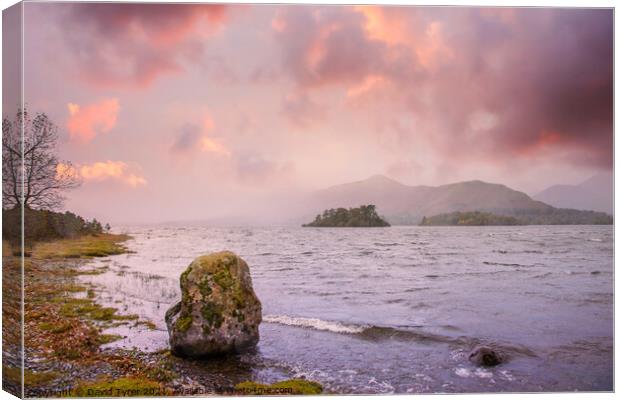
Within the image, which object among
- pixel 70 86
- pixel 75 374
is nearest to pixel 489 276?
pixel 75 374

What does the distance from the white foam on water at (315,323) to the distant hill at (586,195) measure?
501 centimetres

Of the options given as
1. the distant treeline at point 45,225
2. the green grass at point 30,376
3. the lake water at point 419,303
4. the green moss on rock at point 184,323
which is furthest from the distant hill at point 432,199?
the green grass at point 30,376

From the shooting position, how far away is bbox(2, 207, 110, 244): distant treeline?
825 centimetres

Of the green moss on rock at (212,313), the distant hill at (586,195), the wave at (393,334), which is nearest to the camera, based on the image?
the green moss on rock at (212,313)

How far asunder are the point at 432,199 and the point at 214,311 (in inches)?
226

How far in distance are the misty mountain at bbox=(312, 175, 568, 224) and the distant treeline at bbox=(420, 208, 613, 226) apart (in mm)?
95

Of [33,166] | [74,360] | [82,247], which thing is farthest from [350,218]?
[33,166]

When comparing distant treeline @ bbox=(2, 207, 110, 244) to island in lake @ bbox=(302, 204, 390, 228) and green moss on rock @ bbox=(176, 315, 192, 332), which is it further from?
island in lake @ bbox=(302, 204, 390, 228)

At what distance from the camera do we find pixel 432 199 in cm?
1129

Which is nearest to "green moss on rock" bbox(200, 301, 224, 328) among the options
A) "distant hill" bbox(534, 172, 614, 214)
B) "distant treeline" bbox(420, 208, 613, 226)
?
"distant treeline" bbox(420, 208, 613, 226)

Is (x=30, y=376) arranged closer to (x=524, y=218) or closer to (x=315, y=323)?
(x=315, y=323)

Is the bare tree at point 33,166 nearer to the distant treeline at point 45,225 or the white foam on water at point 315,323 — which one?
the distant treeline at point 45,225

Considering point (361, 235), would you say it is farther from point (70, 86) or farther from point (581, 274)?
point (70, 86)

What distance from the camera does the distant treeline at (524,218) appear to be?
9.85 m
